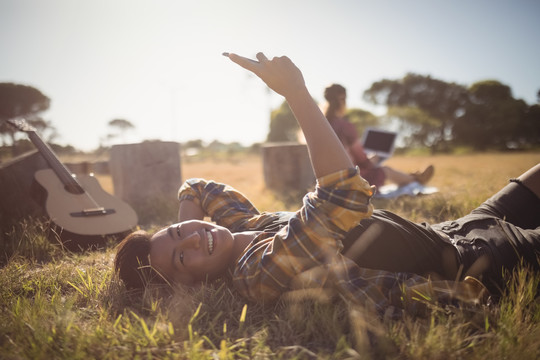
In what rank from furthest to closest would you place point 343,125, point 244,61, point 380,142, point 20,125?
point 380,142 < point 343,125 < point 20,125 < point 244,61

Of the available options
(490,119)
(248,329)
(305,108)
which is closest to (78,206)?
(248,329)

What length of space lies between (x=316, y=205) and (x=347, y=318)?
26.5 inches

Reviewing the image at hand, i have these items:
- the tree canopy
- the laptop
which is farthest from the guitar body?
the tree canopy

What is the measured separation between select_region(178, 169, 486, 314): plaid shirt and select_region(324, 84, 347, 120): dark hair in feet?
10.7

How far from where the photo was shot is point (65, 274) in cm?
220

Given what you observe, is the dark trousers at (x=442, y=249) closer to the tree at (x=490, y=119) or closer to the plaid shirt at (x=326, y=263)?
the plaid shirt at (x=326, y=263)

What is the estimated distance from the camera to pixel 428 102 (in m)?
36.4

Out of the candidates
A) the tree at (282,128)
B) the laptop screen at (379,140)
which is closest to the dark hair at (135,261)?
the laptop screen at (379,140)

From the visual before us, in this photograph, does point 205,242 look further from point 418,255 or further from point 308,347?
point 418,255

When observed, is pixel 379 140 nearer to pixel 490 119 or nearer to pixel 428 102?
pixel 490 119

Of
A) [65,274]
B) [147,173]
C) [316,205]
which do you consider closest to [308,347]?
[316,205]

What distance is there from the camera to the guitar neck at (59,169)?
3.20 m

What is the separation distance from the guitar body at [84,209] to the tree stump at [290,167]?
3424 millimetres

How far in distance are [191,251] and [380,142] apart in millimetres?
4850
